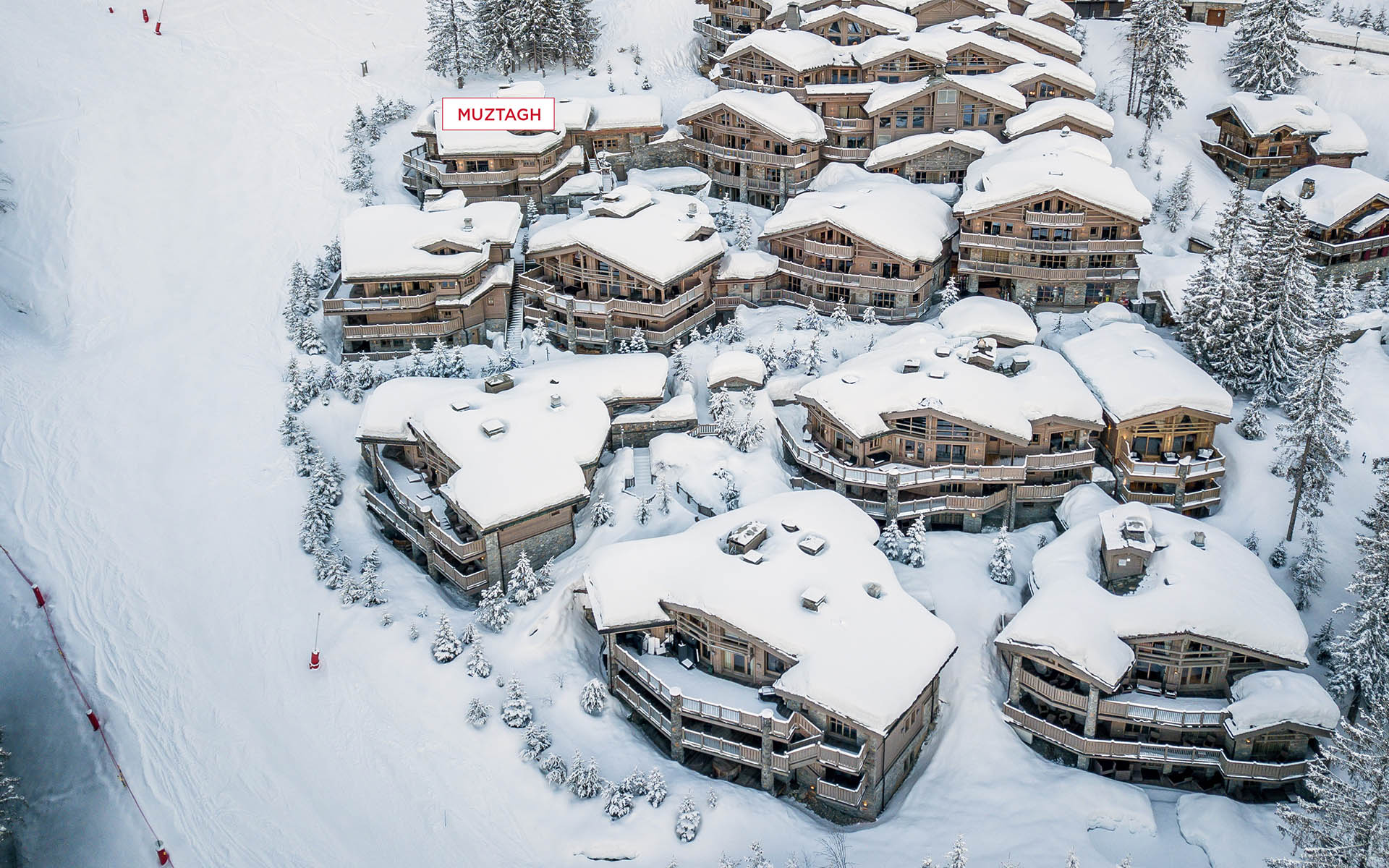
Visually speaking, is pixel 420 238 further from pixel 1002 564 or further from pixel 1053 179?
pixel 1002 564

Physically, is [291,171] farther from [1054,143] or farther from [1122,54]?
[1122,54]

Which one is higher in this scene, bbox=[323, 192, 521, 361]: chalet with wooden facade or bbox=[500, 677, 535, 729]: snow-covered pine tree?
Result: bbox=[323, 192, 521, 361]: chalet with wooden facade

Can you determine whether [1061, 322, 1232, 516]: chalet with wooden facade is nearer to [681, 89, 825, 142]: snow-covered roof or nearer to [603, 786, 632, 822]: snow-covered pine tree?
[681, 89, 825, 142]: snow-covered roof

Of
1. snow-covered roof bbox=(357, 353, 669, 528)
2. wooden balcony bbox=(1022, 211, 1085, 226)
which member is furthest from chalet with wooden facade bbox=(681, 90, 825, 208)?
snow-covered roof bbox=(357, 353, 669, 528)

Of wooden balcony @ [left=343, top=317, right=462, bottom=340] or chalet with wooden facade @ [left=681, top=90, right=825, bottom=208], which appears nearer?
wooden balcony @ [left=343, top=317, right=462, bottom=340]

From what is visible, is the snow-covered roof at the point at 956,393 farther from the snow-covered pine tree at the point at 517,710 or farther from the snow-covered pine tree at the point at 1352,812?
the snow-covered pine tree at the point at 1352,812

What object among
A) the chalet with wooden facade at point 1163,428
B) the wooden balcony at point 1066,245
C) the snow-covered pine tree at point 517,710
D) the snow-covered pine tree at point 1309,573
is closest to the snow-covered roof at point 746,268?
the wooden balcony at point 1066,245
